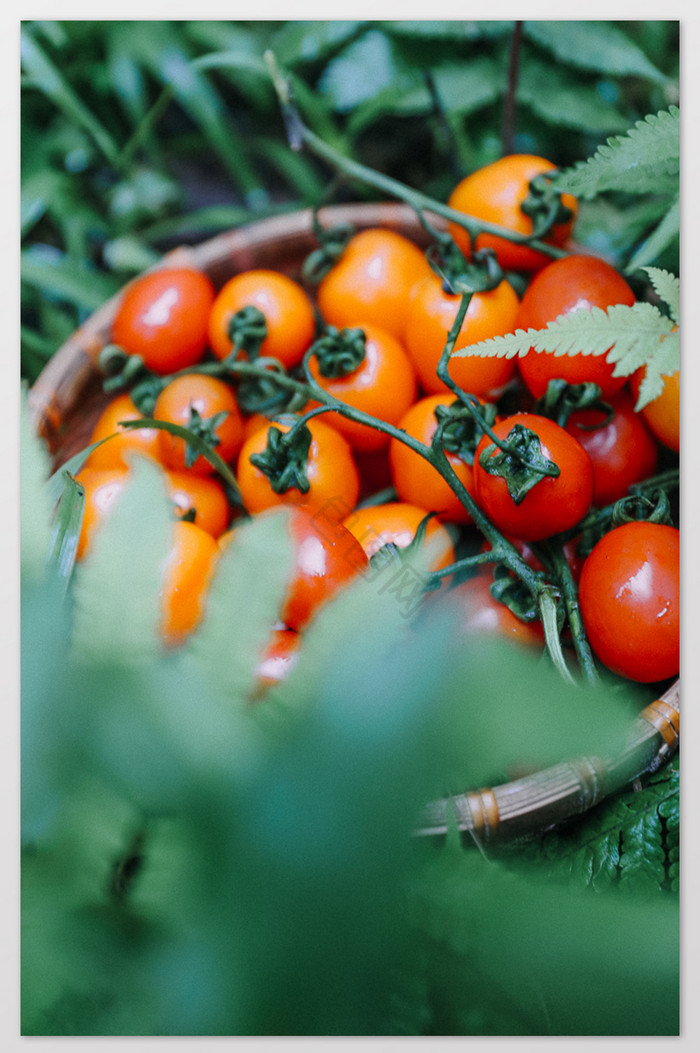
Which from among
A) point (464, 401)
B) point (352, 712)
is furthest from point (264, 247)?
point (352, 712)

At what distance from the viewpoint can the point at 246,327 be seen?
0.90 metres

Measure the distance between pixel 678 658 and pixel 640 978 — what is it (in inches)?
10.8

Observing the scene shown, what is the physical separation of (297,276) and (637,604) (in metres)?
0.62

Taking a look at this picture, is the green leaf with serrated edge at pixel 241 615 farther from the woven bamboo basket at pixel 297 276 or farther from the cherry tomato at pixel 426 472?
the cherry tomato at pixel 426 472

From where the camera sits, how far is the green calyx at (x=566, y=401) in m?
0.78

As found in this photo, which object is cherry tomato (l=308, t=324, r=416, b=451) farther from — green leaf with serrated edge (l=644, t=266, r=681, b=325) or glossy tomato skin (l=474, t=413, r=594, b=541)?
green leaf with serrated edge (l=644, t=266, r=681, b=325)

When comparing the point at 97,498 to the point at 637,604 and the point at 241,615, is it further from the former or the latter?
the point at 637,604

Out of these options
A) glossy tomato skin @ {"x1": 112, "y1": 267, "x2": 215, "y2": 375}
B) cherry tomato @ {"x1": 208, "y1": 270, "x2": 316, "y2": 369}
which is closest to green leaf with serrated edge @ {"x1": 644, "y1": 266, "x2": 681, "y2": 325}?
cherry tomato @ {"x1": 208, "y1": 270, "x2": 316, "y2": 369}

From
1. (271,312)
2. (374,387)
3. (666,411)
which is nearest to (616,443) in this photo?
(666,411)

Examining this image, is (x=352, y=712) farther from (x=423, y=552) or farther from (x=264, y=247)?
(x=264, y=247)

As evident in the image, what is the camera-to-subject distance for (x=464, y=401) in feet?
2.50

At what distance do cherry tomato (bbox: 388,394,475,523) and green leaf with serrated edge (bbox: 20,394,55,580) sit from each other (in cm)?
37

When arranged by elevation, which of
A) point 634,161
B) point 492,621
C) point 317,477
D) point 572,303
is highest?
point 634,161

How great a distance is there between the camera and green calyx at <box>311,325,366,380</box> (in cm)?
86
